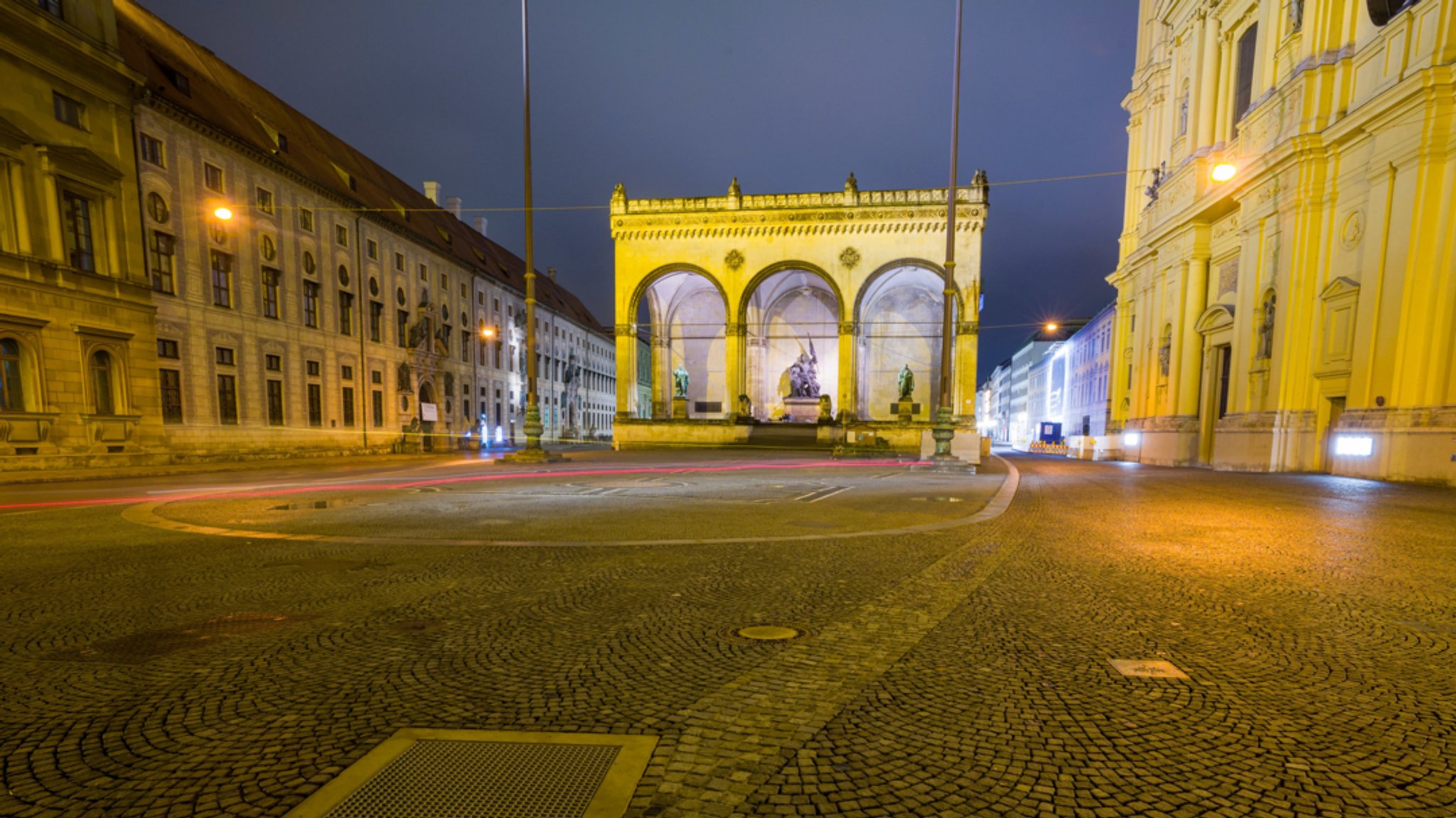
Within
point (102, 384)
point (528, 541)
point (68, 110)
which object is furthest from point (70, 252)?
point (528, 541)

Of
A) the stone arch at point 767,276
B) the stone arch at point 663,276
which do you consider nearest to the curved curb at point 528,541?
the stone arch at point 767,276

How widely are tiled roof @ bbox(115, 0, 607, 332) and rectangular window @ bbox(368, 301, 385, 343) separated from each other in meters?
5.27

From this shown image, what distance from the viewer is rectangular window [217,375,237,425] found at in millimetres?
24250

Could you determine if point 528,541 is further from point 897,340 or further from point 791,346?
point 791,346

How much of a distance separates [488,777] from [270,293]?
32911 mm

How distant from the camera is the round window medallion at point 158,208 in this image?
21.6 metres

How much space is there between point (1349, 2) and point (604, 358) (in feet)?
222

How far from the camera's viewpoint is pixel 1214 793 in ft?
6.81

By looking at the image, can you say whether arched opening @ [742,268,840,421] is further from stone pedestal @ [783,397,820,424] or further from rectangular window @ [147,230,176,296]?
rectangular window @ [147,230,176,296]

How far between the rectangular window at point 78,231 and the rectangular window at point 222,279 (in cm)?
474

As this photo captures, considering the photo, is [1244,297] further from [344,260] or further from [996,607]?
[344,260]

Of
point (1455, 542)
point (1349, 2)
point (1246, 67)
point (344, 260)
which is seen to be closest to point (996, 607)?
point (1455, 542)

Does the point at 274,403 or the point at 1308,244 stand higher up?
the point at 1308,244

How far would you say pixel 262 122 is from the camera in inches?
1128
